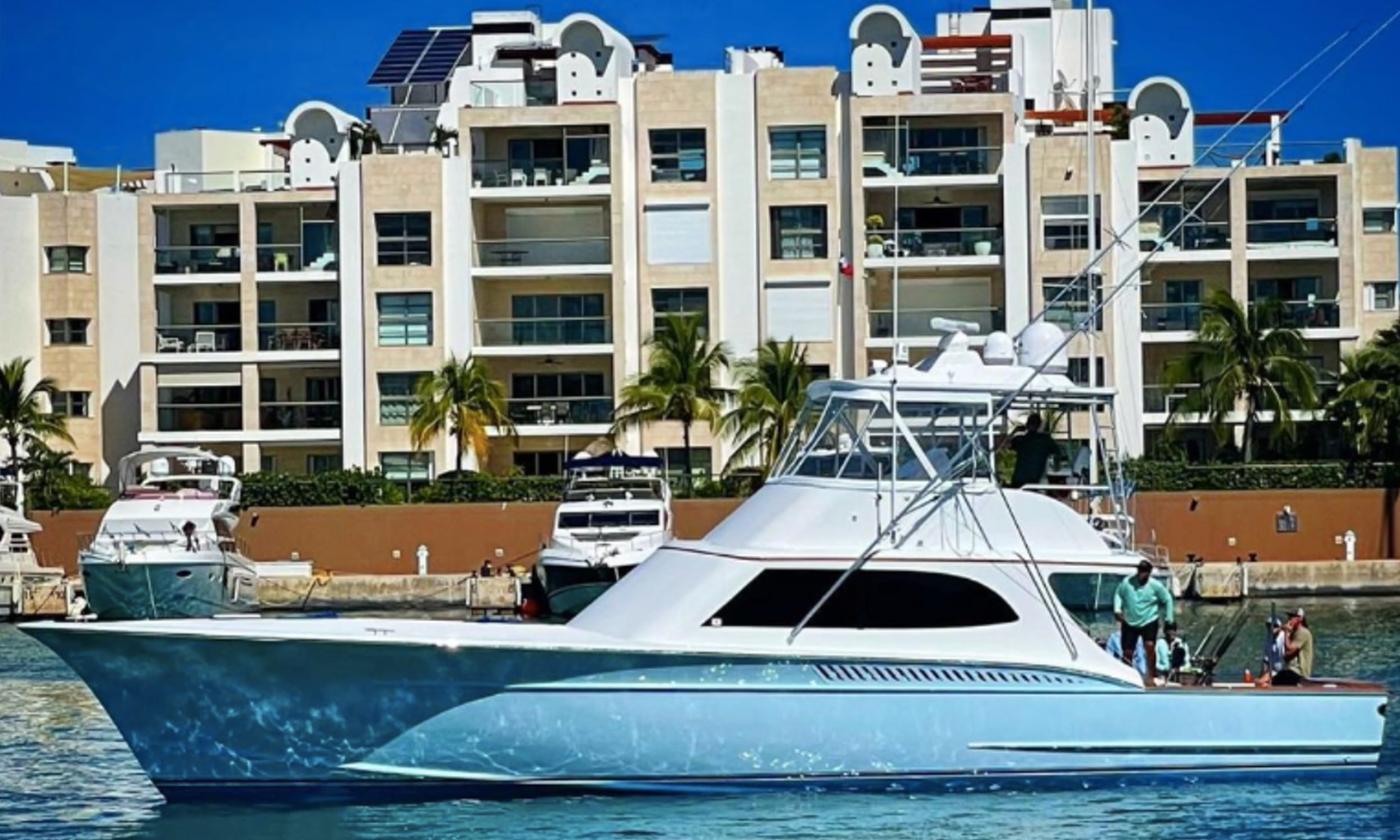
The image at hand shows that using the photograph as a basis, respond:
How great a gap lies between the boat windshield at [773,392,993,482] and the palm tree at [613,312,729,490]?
38462mm

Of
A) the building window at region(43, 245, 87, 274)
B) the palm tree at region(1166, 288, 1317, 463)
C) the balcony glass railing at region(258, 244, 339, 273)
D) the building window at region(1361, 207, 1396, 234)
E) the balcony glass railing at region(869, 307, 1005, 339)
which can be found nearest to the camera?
the palm tree at region(1166, 288, 1317, 463)

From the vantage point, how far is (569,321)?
222 feet

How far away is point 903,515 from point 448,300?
46.3 m

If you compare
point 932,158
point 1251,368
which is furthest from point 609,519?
point 1251,368

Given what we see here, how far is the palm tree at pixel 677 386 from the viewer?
63.8 meters

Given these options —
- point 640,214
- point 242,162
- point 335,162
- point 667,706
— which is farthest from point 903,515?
point 242,162

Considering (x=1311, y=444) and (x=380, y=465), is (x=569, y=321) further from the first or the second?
(x=1311, y=444)

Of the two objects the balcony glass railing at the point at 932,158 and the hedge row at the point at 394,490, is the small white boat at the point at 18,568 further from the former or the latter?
the balcony glass railing at the point at 932,158

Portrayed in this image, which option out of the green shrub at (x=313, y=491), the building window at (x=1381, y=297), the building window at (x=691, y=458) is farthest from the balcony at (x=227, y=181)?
the building window at (x=1381, y=297)

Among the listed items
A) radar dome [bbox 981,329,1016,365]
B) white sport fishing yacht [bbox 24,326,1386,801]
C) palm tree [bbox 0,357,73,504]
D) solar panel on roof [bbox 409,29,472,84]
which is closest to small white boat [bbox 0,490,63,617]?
palm tree [bbox 0,357,73,504]

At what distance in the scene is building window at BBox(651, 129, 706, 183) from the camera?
6700cm

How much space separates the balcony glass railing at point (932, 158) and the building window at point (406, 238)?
40.8 feet

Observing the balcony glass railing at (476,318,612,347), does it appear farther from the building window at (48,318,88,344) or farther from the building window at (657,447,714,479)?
the building window at (48,318,88,344)

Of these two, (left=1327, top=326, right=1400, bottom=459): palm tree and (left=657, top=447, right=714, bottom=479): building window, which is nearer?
(left=1327, top=326, right=1400, bottom=459): palm tree
